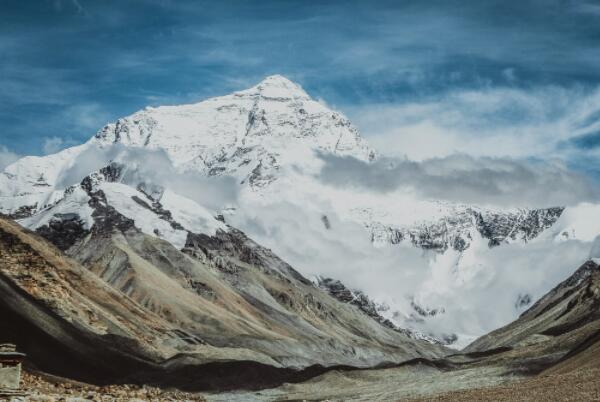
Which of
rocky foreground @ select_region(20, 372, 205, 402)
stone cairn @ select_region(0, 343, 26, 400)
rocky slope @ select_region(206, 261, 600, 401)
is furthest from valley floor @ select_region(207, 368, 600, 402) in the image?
stone cairn @ select_region(0, 343, 26, 400)

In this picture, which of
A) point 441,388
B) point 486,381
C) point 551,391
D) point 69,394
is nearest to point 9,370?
Answer: point 69,394

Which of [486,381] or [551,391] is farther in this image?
[486,381]

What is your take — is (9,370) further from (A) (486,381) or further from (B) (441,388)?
(B) (441,388)

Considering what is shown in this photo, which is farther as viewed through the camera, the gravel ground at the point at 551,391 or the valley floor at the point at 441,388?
the valley floor at the point at 441,388

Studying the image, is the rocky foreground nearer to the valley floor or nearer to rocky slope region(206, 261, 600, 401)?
the valley floor

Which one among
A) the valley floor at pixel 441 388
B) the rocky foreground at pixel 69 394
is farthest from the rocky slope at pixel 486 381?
the rocky foreground at pixel 69 394

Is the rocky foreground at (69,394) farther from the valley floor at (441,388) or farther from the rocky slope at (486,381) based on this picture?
the rocky slope at (486,381)

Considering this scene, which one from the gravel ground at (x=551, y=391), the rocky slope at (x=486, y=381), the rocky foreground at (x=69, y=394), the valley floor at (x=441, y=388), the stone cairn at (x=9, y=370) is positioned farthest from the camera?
the rocky slope at (x=486, y=381)

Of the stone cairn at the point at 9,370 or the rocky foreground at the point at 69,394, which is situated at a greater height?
the rocky foreground at the point at 69,394

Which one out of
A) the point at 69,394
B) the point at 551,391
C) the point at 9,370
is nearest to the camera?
the point at 9,370

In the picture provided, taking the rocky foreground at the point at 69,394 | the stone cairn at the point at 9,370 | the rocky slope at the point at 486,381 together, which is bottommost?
the stone cairn at the point at 9,370

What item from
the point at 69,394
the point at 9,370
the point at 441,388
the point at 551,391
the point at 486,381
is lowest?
the point at 9,370

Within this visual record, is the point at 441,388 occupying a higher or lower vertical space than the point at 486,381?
lower

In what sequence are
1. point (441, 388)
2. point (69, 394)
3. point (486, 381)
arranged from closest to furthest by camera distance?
point (69, 394) → point (486, 381) → point (441, 388)
